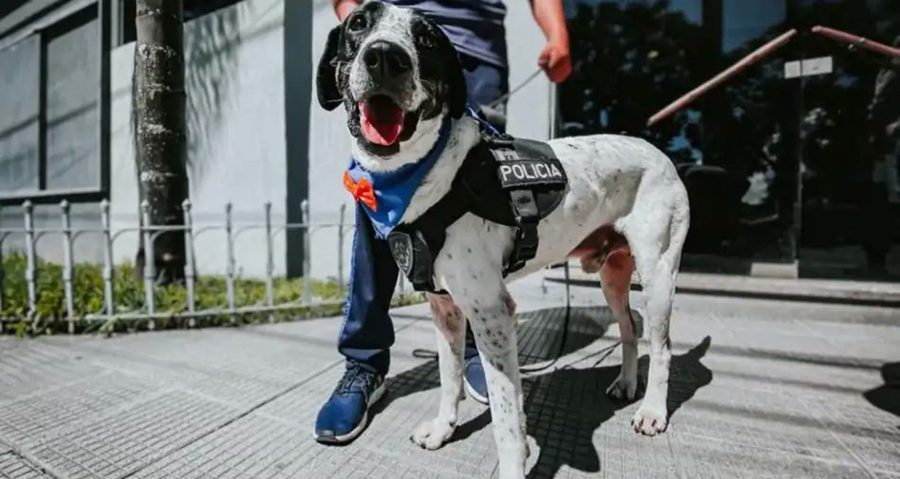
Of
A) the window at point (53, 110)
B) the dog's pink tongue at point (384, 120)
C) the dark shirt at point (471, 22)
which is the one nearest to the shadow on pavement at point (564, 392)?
the dog's pink tongue at point (384, 120)

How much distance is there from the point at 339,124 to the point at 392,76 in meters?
3.91

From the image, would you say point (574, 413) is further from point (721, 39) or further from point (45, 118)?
point (45, 118)

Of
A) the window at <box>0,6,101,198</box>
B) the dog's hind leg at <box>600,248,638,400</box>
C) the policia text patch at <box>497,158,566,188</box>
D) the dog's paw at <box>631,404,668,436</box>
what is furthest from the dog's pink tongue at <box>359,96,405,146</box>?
the window at <box>0,6,101,198</box>

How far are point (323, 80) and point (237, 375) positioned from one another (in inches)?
60.8

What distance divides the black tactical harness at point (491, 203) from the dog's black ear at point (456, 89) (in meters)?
0.12

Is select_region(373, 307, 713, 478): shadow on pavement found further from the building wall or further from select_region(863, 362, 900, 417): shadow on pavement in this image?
the building wall

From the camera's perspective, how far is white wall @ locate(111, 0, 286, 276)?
550 cm

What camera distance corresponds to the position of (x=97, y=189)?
291 inches

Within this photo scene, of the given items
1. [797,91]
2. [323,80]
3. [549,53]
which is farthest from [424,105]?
[797,91]

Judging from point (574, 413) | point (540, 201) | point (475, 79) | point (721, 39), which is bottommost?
point (574, 413)

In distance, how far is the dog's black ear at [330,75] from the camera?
1.39 metres

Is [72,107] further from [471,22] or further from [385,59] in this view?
[385,59]

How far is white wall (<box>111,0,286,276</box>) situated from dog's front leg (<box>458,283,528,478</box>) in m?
4.53

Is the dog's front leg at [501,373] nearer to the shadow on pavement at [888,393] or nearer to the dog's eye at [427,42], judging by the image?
the dog's eye at [427,42]
